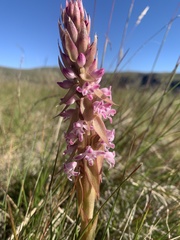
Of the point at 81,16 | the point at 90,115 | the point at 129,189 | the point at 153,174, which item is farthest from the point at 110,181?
the point at 81,16

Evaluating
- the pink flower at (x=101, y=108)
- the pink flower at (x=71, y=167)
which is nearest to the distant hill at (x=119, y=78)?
the pink flower at (x=101, y=108)

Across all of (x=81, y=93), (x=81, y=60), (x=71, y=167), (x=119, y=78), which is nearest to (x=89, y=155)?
(x=71, y=167)

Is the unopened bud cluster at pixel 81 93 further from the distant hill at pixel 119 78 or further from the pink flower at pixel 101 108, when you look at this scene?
the distant hill at pixel 119 78

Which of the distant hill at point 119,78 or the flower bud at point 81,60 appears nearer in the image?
the flower bud at point 81,60

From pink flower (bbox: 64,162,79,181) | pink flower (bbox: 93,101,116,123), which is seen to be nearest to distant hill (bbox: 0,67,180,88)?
pink flower (bbox: 93,101,116,123)

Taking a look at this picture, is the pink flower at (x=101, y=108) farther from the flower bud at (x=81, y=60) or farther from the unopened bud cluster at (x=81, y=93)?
the flower bud at (x=81, y=60)

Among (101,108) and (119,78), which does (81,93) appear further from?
(119,78)

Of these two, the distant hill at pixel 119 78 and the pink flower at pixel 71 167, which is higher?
the distant hill at pixel 119 78

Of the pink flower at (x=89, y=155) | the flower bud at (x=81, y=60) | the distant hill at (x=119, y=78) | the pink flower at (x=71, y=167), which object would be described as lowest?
the pink flower at (x=71, y=167)

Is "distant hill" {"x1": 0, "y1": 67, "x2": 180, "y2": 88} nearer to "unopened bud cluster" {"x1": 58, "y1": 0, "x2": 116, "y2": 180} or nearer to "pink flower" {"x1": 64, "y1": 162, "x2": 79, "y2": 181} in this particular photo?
"unopened bud cluster" {"x1": 58, "y1": 0, "x2": 116, "y2": 180}

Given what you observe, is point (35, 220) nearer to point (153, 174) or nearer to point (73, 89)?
point (73, 89)

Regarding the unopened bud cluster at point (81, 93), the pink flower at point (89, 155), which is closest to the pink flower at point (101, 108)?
the unopened bud cluster at point (81, 93)
